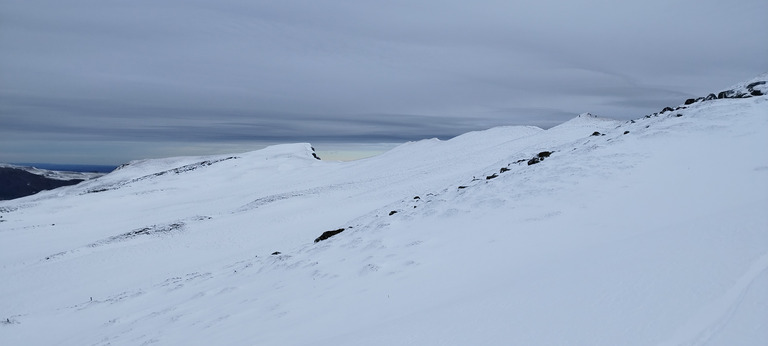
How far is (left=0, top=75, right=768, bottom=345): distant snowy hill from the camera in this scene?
5453 millimetres

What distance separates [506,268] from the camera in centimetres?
830

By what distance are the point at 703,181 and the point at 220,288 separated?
1355cm

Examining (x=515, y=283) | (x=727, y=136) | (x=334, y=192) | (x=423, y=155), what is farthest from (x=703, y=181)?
(x=423, y=155)

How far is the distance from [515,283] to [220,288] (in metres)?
9.00

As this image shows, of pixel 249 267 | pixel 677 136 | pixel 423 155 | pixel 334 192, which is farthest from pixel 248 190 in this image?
pixel 677 136

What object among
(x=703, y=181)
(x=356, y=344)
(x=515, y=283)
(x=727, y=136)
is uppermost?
(x=727, y=136)

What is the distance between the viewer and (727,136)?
14086 millimetres

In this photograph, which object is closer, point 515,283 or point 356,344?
point 356,344

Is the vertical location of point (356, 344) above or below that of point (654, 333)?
below

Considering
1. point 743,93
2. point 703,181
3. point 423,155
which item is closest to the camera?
point 703,181

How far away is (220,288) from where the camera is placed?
1257cm

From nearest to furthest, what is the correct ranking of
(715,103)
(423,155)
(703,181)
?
(703,181), (715,103), (423,155)

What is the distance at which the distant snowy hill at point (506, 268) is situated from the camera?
5453 millimetres

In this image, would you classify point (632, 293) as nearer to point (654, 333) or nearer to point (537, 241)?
point (654, 333)
